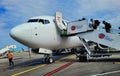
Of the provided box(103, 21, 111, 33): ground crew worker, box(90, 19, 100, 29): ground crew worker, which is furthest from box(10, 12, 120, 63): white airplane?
box(103, 21, 111, 33): ground crew worker

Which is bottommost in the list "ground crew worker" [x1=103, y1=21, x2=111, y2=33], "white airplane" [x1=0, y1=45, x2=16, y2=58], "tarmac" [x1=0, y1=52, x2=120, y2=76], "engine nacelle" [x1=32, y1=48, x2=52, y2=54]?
"tarmac" [x1=0, y1=52, x2=120, y2=76]

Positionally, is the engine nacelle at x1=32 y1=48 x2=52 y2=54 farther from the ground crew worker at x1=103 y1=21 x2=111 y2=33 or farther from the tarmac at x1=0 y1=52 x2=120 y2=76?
the ground crew worker at x1=103 y1=21 x2=111 y2=33

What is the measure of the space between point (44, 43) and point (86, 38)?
12.1 feet

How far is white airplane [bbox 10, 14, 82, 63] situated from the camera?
17578mm

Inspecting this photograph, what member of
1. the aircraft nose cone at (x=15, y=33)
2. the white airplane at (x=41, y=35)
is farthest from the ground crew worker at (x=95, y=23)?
the aircraft nose cone at (x=15, y=33)

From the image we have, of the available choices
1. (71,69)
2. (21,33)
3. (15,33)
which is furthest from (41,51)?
(71,69)

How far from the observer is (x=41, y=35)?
18.7 m

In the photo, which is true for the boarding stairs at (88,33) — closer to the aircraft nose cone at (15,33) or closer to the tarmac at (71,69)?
the tarmac at (71,69)

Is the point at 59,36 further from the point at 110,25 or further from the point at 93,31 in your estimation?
the point at 110,25

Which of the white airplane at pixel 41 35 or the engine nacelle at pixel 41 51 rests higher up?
the white airplane at pixel 41 35

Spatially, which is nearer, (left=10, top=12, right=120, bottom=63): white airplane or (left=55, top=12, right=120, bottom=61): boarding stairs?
(left=10, top=12, right=120, bottom=63): white airplane

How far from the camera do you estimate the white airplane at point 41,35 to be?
57.7 ft

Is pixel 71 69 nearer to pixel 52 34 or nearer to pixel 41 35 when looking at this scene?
pixel 41 35

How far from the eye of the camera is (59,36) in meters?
20.3
